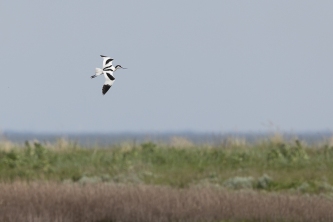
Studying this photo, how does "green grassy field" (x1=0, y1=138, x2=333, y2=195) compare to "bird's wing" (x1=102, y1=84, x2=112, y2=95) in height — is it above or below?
below

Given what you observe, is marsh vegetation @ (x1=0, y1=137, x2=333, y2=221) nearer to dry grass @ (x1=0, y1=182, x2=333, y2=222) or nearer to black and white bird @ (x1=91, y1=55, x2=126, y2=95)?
dry grass @ (x1=0, y1=182, x2=333, y2=222)

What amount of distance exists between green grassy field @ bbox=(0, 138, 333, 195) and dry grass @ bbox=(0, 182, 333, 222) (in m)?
3.41

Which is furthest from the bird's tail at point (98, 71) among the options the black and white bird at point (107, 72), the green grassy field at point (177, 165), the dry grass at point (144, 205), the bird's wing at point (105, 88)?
the green grassy field at point (177, 165)

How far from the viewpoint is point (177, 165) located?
55.4ft

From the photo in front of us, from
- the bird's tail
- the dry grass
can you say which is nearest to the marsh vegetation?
the dry grass

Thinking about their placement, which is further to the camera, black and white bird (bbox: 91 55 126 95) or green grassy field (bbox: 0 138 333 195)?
green grassy field (bbox: 0 138 333 195)

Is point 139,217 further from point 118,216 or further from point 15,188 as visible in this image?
point 15,188

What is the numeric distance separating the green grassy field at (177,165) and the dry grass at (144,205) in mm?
3407

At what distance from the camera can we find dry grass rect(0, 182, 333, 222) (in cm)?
825

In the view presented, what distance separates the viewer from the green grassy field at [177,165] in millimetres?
14125

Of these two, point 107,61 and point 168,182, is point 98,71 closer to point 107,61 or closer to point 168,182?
point 107,61

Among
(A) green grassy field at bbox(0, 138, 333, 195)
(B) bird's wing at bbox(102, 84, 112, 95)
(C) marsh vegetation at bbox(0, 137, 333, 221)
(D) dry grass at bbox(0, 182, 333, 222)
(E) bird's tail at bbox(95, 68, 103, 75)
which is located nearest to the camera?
(D) dry grass at bbox(0, 182, 333, 222)

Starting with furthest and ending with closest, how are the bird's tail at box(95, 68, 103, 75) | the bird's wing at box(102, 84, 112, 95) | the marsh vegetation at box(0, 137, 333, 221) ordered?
the bird's tail at box(95, 68, 103, 75), the bird's wing at box(102, 84, 112, 95), the marsh vegetation at box(0, 137, 333, 221)

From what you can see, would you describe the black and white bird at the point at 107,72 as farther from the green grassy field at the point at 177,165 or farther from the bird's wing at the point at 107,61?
the green grassy field at the point at 177,165
